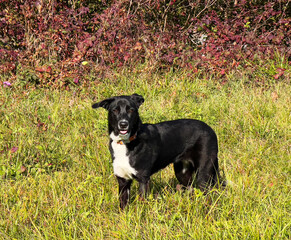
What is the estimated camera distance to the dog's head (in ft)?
12.8

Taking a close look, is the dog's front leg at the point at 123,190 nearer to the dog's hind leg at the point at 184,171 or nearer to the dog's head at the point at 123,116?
the dog's head at the point at 123,116

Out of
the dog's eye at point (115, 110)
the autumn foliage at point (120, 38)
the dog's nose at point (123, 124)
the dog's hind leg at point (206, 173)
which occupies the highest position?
the autumn foliage at point (120, 38)

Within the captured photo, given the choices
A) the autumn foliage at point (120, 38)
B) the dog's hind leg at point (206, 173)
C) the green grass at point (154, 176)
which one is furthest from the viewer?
the autumn foliage at point (120, 38)

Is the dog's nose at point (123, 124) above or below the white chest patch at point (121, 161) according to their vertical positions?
above

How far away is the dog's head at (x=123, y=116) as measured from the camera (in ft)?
12.8

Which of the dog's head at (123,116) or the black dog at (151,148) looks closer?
the dog's head at (123,116)

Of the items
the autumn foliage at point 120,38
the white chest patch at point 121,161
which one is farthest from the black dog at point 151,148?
the autumn foliage at point 120,38

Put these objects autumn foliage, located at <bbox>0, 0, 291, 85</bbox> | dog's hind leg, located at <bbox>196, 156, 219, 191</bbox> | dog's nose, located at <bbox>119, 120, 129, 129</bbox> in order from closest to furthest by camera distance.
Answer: dog's nose, located at <bbox>119, 120, 129, 129</bbox> → dog's hind leg, located at <bbox>196, 156, 219, 191</bbox> → autumn foliage, located at <bbox>0, 0, 291, 85</bbox>

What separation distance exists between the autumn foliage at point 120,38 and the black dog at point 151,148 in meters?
3.11

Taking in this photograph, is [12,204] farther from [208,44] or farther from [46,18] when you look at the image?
[208,44]

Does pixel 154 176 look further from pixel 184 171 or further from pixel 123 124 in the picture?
pixel 123 124

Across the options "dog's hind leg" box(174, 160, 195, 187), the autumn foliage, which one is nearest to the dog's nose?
"dog's hind leg" box(174, 160, 195, 187)

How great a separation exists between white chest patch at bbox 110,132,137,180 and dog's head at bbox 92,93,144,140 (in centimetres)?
10

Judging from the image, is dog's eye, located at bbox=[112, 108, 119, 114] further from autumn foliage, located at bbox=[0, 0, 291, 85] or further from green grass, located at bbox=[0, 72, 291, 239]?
autumn foliage, located at bbox=[0, 0, 291, 85]
